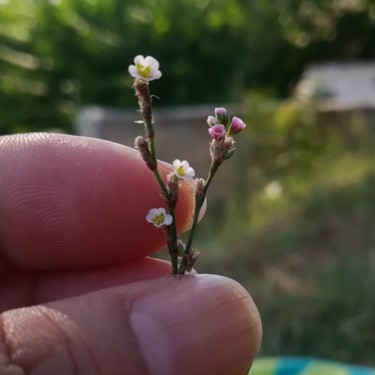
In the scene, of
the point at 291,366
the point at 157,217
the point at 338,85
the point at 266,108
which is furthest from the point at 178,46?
the point at 157,217

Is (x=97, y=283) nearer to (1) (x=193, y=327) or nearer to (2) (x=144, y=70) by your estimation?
(1) (x=193, y=327)

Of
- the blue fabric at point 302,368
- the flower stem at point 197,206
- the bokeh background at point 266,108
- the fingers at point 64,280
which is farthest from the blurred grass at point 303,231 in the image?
the flower stem at point 197,206

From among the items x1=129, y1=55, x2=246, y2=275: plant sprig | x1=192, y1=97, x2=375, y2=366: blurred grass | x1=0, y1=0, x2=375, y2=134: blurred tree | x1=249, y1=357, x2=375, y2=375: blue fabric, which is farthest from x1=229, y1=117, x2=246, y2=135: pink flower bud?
x1=0, y1=0, x2=375, y2=134: blurred tree

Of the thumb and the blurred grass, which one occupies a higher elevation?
the thumb

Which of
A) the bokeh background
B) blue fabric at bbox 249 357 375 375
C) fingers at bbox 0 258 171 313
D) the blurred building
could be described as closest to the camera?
fingers at bbox 0 258 171 313

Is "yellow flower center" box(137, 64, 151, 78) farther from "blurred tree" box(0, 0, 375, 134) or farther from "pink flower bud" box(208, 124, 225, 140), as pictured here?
"blurred tree" box(0, 0, 375, 134)

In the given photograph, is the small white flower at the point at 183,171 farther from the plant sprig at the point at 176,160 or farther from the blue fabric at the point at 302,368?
the blue fabric at the point at 302,368
